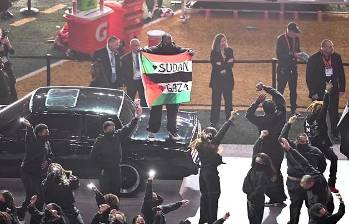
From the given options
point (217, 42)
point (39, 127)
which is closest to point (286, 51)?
point (217, 42)

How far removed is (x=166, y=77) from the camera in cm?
1855

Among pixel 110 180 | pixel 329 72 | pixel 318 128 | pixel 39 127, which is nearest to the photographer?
pixel 39 127

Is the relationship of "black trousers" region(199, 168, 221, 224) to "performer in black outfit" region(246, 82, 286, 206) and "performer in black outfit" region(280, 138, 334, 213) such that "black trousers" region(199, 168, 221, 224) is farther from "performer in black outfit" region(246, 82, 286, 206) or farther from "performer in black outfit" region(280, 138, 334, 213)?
"performer in black outfit" region(280, 138, 334, 213)

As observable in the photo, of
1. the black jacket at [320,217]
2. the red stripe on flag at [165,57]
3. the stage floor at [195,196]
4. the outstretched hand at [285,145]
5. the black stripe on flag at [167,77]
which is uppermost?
the red stripe on flag at [165,57]

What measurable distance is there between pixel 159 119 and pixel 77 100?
1522 millimetres

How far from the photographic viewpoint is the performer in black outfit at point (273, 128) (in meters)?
17.4

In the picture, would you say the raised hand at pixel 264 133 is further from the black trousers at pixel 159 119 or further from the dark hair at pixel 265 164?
the black trousers at pixel 159 119

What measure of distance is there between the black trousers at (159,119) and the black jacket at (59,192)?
3455 millimetres

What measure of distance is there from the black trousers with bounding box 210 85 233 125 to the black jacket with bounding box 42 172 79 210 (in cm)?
733

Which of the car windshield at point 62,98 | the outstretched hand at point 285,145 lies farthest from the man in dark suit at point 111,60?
the outstretched hand at point 285,145

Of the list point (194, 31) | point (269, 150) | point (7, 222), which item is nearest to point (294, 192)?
point (269, 150)

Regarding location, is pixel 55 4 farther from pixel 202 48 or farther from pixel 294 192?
pixel 294 192

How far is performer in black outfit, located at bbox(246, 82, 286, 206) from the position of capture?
687 inches

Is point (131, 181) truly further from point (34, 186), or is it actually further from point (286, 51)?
point (286, 51)
